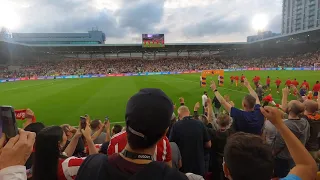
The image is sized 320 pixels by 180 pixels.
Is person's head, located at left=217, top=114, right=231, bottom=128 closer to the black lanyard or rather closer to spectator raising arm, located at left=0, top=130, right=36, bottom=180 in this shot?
the black lanyard

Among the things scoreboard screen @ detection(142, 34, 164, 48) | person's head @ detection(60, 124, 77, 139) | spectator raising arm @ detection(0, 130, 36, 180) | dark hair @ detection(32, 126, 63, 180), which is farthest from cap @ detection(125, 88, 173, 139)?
scoreboard screen @ detection(142, 34, 164, 48)

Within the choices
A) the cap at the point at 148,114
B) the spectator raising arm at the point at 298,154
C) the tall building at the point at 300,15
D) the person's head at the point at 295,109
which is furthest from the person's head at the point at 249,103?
the tall building at the point at 300,15

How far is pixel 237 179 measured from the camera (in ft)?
5.90

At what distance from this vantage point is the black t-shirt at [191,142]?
13.6ft

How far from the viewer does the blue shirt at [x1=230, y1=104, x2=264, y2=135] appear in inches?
181

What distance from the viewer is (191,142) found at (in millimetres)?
4141

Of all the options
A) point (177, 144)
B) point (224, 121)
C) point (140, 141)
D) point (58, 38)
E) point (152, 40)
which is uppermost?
point (58, 38)

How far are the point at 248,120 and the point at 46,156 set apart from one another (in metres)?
3.59

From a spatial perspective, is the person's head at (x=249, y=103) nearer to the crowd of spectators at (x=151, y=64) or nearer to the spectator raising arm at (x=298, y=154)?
the spectator raising arm at (x=298, y=154)

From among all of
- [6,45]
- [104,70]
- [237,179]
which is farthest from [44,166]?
[104,70]

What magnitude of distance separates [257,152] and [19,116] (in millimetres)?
6120

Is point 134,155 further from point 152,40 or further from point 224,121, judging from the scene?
point 152,40

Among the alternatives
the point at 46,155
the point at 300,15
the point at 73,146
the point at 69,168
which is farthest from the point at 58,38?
the point at 69,168

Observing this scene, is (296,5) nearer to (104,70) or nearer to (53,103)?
(104,70)
